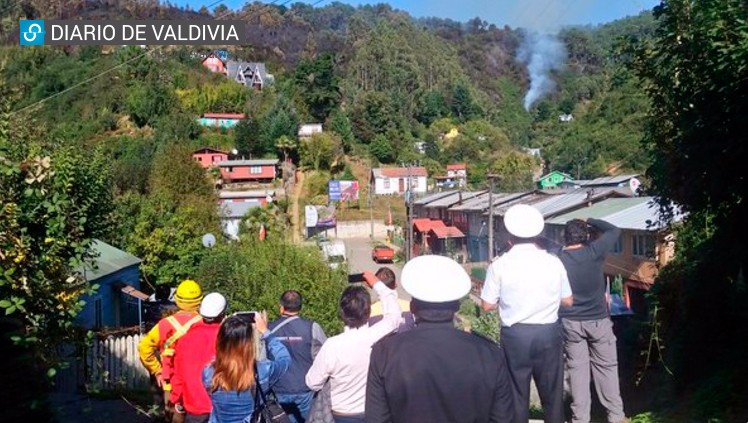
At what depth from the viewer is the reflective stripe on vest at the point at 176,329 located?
5.24 metres

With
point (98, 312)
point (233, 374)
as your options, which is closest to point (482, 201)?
point (98, 312)

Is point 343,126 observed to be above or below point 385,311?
above

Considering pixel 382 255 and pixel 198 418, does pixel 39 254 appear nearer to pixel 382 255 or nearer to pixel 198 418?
pixel 198 418

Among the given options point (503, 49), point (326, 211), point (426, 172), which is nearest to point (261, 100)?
point (426, 172)

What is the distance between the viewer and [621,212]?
93.0ft

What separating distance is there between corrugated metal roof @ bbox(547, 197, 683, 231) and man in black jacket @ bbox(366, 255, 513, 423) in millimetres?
20539

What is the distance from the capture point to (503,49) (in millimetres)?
199500

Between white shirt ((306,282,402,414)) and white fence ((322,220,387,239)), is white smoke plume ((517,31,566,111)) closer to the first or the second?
white fence ((322,220,387,239))

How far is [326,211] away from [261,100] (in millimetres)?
38194

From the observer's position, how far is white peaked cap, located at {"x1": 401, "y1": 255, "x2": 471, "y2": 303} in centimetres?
304

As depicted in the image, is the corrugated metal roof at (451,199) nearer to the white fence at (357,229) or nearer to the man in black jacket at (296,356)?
the white fence at (357,229)

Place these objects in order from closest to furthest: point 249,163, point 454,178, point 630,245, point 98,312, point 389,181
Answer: point 98,312, point 630,245, point 249,163, point 389,181, point 454,178

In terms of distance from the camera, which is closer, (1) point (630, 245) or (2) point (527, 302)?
(2) point (527, 302)

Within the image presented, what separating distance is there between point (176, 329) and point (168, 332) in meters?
0.07
